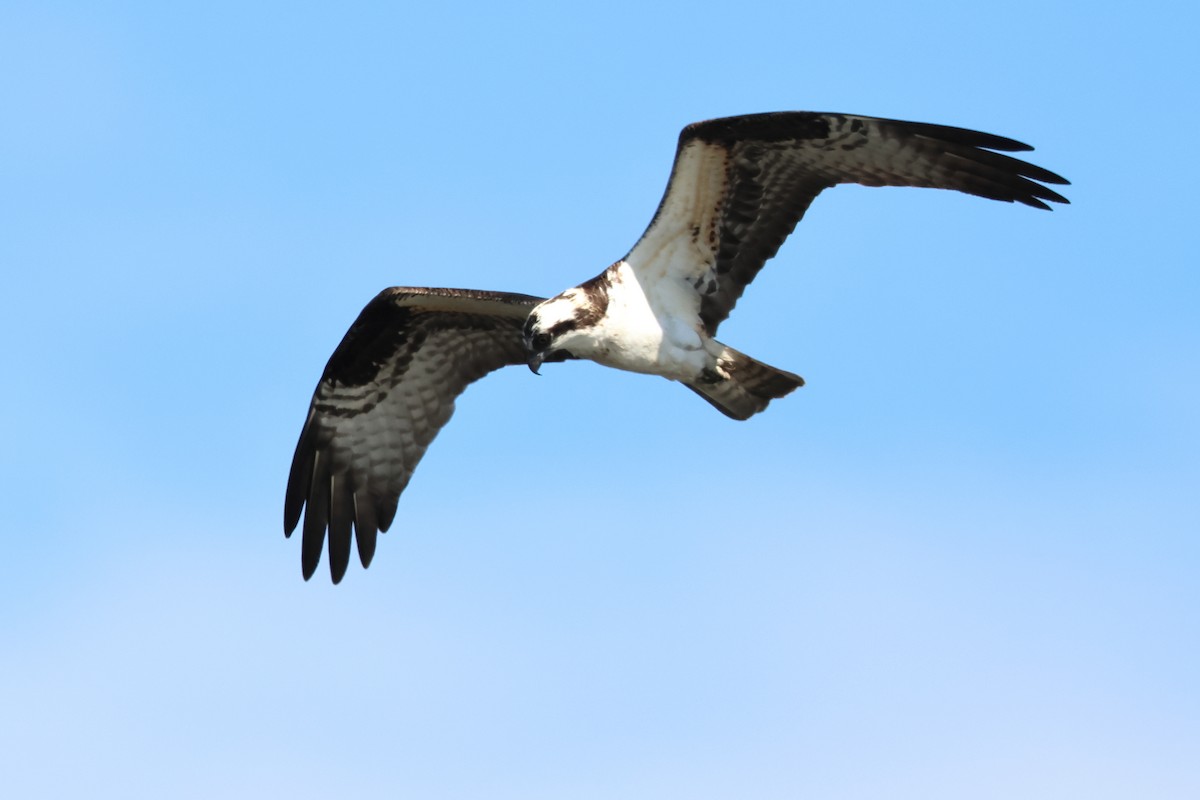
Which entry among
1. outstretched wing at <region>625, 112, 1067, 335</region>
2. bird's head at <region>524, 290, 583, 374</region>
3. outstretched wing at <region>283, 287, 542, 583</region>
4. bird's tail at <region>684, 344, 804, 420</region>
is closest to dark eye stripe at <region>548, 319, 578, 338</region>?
bird's head at <region>524, 290, 583, 374</region>

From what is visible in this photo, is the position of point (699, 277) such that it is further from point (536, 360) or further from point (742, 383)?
point (536, 360)

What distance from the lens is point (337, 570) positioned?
12.8 meters

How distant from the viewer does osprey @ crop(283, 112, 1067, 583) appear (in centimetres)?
1072

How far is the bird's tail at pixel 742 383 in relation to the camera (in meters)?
11.5

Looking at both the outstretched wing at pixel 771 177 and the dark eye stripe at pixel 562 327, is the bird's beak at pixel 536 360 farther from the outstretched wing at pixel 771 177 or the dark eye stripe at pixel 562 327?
the outstretched wing at pixel 771 177

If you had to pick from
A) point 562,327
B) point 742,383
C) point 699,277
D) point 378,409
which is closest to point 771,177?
point 699,277

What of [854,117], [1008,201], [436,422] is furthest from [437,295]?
[1008,201]

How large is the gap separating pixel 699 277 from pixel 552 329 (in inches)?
43.7

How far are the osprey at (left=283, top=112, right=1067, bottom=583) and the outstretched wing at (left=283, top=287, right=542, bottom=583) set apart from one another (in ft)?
0.06

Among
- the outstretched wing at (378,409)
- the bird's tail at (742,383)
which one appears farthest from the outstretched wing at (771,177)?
the outstretched wing at (378,409)

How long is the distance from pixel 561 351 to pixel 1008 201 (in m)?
2.95

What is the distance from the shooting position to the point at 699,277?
1135 cm

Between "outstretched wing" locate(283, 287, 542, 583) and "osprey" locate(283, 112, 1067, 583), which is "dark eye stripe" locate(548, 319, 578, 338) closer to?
"osprey" locate(283, 112, 1067, 583)

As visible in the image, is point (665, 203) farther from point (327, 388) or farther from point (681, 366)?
point (327, 388)
